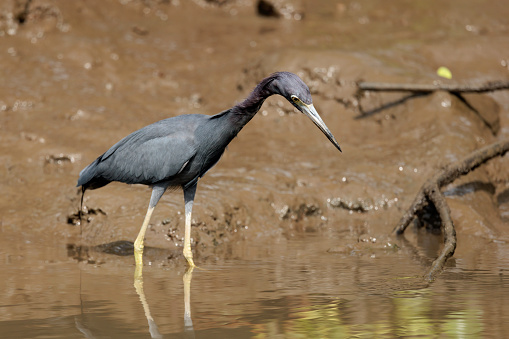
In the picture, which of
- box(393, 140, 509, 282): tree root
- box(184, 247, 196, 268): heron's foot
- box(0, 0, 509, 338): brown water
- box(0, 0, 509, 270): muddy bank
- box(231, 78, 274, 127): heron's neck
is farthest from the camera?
box(0, 0, 509, 270): muddy bank

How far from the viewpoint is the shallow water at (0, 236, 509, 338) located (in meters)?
3.69

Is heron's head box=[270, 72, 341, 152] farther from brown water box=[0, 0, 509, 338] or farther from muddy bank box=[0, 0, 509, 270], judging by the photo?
muddy bank box=[0, 0, 509, 270]

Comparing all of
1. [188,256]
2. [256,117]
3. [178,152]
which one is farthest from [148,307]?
[256,117]

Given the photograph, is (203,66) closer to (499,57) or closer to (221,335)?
(499,57)

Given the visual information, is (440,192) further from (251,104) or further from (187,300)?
(187,300)

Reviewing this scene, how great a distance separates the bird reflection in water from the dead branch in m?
4.09

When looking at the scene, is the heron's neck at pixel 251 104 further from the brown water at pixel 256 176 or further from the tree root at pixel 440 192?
the tree root at pixel 440 192

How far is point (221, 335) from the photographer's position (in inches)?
141

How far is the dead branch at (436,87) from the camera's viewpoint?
824cm

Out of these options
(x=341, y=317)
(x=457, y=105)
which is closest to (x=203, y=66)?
(x=457, y=105)

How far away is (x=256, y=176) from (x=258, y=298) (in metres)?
3.23

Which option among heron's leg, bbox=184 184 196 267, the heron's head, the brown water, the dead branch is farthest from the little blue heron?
the dead branch

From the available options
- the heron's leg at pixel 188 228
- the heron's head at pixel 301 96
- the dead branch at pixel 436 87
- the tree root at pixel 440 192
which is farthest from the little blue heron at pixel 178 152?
the dead branch at pixel 436 87

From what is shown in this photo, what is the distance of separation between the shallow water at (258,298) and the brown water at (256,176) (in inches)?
0.8
